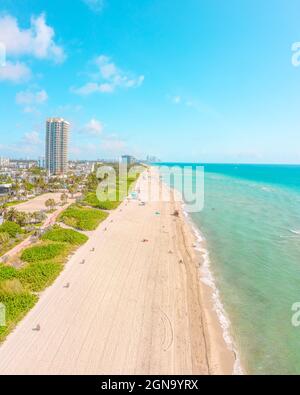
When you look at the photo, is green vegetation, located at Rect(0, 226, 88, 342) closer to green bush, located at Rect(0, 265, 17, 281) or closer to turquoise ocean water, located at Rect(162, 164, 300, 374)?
green bush, located at Rect(0, 265, 17, 281)

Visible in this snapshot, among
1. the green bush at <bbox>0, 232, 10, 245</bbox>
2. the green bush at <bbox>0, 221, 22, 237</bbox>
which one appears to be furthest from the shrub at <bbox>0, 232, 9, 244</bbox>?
the green bush at <bbox>0, 221, 22, 237</bbox>

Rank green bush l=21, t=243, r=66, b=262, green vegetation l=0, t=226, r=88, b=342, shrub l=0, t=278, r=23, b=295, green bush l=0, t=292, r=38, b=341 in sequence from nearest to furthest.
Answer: green bush l=0, t=292, r=38, b=341, green vegetation l=0, t=226, r=88, b=342, shrub l=0, t=278, r=23, b=295, green bush l=21, t=243, r=66, b=262

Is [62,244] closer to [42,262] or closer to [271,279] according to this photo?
[42,262]

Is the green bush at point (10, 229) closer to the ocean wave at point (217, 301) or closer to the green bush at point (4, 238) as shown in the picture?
the green bush at point (4, 238)

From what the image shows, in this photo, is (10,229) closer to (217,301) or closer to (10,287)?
(10,287)

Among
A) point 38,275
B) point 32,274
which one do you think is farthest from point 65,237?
point 38,275

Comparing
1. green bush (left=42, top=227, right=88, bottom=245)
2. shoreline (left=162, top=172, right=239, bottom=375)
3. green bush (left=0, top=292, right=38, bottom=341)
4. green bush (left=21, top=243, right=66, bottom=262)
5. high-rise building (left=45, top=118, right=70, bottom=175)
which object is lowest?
shoreline (left=162, top=172, right=239, bottom=375)
